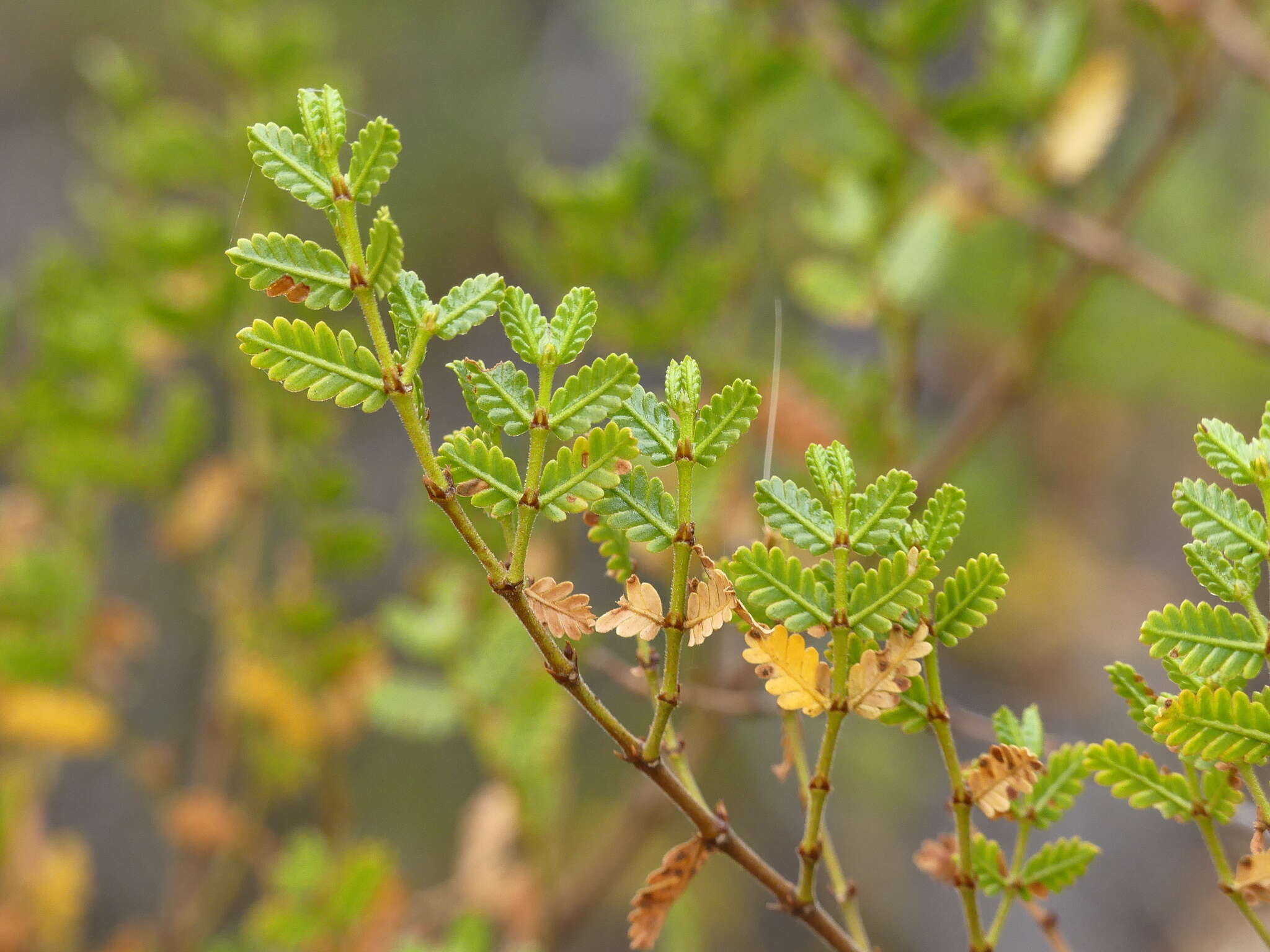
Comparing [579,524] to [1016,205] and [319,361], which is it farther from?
[319,361]

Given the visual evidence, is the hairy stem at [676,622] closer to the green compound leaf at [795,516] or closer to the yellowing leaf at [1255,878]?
the green compound leaf at [795,516]

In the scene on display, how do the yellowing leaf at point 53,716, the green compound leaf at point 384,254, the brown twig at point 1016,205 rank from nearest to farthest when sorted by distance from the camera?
the green compound leaf at point 384,254 < the brown twig at point 1016,205 < the yellowing leaf at point 53,716

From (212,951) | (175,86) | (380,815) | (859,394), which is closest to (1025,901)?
(859,394)

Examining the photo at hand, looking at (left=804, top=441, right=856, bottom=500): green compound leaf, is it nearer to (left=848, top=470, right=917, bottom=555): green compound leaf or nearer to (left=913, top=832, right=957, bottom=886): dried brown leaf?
(left=848, top=470, right=917, bottom=555): green compound leaf

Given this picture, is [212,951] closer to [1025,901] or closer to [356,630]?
[356,630]

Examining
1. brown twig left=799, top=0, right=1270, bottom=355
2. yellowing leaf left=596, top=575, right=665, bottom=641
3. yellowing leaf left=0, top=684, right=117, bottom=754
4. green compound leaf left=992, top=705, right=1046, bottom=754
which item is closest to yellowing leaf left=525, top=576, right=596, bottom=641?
yellowing leaf left=596, top=575, right=665, bottom=641

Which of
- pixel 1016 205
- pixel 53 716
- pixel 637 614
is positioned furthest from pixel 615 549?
pixel 53 716

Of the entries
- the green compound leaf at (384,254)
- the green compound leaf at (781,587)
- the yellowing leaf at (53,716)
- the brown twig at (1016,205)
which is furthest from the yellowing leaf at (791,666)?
the yellowing leaf at (53,716)

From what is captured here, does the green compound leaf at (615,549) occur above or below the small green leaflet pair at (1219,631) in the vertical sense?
above

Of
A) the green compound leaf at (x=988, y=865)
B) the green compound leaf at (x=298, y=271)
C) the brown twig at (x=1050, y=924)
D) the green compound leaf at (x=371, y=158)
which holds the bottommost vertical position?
the brown twig at (x=1050, y=924)
